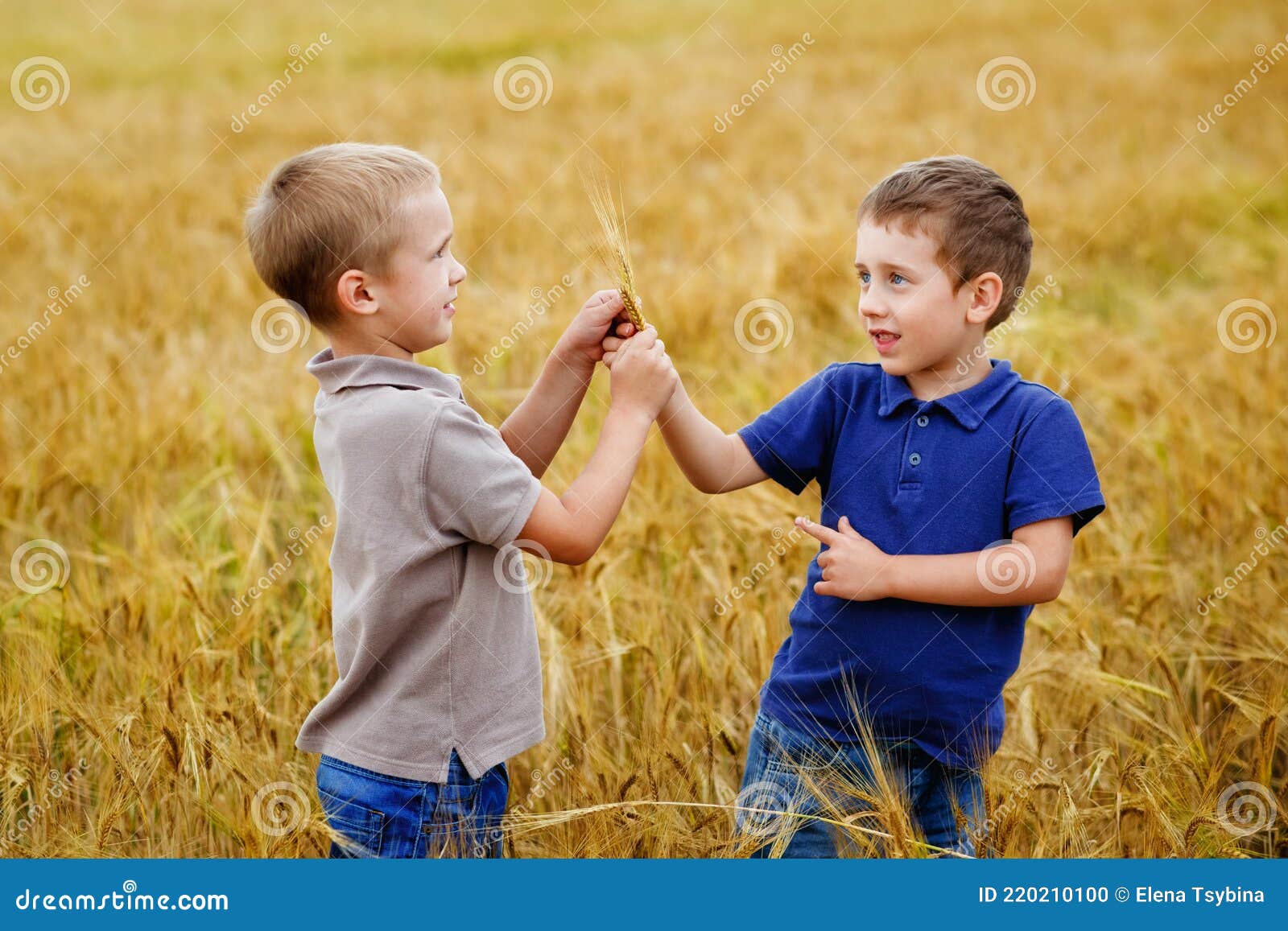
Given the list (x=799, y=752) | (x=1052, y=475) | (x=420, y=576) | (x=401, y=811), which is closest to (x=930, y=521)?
(x=1052, y=475)

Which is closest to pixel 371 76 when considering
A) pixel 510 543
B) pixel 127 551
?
pixel 127 551

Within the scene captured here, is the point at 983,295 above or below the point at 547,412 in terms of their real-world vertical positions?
A: above

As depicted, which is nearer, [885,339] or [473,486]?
[473,486]

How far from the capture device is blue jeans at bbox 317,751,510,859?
5.94 ft

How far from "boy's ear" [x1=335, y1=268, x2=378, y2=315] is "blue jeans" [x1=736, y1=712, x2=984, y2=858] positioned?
3.13 feet

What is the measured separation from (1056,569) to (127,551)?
8.46ft

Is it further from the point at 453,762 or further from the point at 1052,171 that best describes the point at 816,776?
the point at 1052,171

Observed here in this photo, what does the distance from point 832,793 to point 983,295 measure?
84 centimetres

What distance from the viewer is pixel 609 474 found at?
182 centimetres

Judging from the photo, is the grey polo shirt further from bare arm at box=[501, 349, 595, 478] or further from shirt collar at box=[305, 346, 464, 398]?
bare arm at box=[501, 349, 595, 478]

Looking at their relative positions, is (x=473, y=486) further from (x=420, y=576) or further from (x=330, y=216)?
(x=330, y=216)

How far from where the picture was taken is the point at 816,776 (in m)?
1.98

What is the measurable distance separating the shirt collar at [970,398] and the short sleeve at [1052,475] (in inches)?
2.8

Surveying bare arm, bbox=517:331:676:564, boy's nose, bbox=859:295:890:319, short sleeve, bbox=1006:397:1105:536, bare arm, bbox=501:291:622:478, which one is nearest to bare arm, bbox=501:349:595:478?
bare arm, bbox=501:291:622:478
